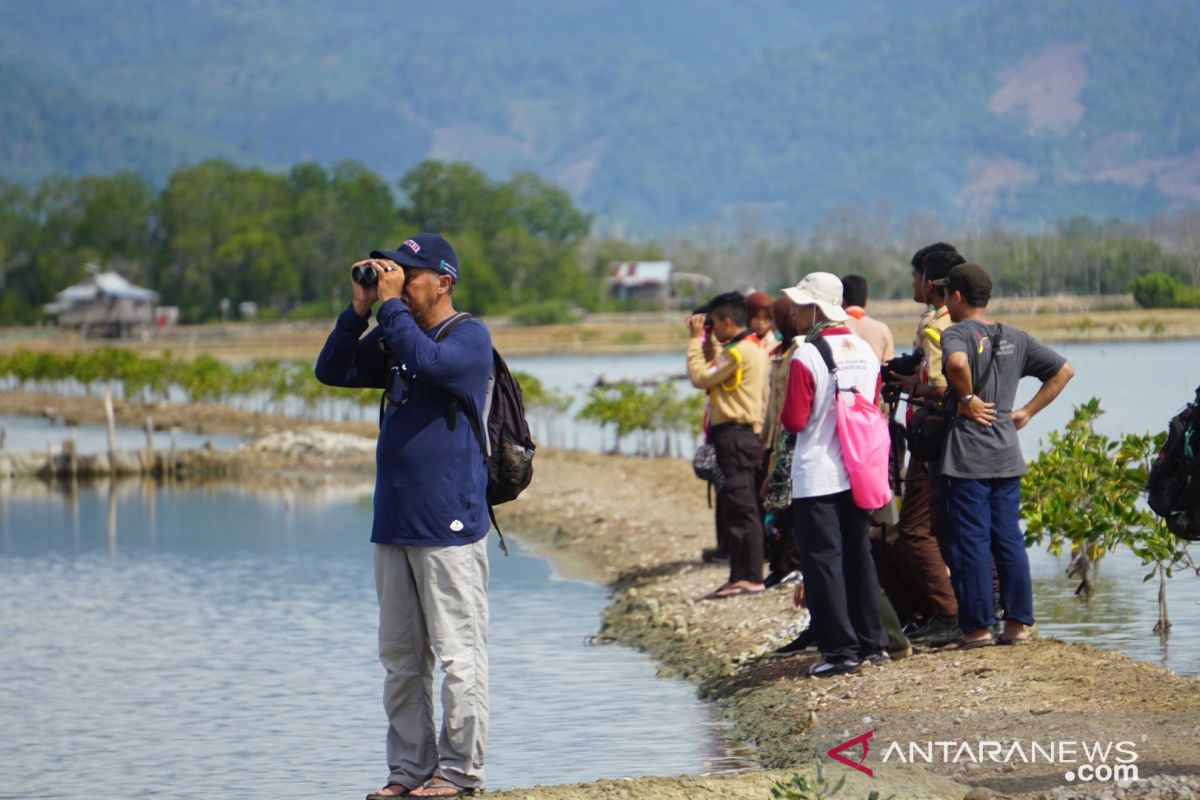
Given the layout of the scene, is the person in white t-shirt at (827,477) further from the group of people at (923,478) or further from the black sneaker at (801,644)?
the black sneaker at (801,644)

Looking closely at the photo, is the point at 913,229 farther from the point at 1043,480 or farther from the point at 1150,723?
the point at 1150,723

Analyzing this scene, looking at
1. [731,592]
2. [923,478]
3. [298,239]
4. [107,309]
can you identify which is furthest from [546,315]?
[923,478]

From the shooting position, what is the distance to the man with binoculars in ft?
20.5

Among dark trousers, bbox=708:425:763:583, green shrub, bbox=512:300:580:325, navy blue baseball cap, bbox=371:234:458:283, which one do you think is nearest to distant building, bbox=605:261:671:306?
green shrub, bbox=512:300:580:325

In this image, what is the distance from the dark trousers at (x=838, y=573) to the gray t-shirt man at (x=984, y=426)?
512 mm

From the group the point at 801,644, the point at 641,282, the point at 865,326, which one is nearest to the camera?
the point at 801,644

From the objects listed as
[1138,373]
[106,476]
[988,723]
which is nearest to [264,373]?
[106,476]

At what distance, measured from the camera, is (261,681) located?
11.4m

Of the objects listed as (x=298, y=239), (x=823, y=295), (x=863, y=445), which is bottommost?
(x=863, y=445)

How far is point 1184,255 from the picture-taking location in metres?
14.7

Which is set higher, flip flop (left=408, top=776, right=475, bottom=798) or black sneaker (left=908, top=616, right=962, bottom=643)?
black sneaker (left=908, top=616, right=962, bottom=643)

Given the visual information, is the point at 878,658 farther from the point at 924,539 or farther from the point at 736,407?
the point at 736,407

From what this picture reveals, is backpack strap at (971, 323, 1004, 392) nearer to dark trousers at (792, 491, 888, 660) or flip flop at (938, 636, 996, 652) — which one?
dark trousers at (792, 491, 888, 660)

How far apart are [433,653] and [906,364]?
9.90 feet
